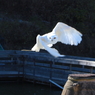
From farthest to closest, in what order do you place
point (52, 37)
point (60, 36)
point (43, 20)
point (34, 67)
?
point (43, 20) < point (34, 67) < point (60, 36) < point (52, 37)

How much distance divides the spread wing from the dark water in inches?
77.9

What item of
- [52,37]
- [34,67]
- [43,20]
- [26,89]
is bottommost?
[26,89]

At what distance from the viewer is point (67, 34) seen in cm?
1066

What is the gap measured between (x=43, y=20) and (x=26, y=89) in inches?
414

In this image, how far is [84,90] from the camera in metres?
3.19

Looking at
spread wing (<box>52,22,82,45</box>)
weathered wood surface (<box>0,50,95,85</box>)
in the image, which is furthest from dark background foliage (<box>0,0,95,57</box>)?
spread wing (<box>52,22,82,45</box>)

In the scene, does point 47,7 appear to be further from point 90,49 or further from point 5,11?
point 90,49

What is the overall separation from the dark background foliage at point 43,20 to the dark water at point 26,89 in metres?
6.54

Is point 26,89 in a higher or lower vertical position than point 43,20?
lower

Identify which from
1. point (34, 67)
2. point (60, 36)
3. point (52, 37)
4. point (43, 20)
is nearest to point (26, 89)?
point (34, 67)

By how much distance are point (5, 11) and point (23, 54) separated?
9074 mm

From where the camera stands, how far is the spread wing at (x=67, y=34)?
413 inches

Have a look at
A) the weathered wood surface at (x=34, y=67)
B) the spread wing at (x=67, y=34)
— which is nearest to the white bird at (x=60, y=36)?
the spread wing at (x=67, y=34)

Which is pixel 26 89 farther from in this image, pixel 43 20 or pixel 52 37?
A: pixel 43 20
